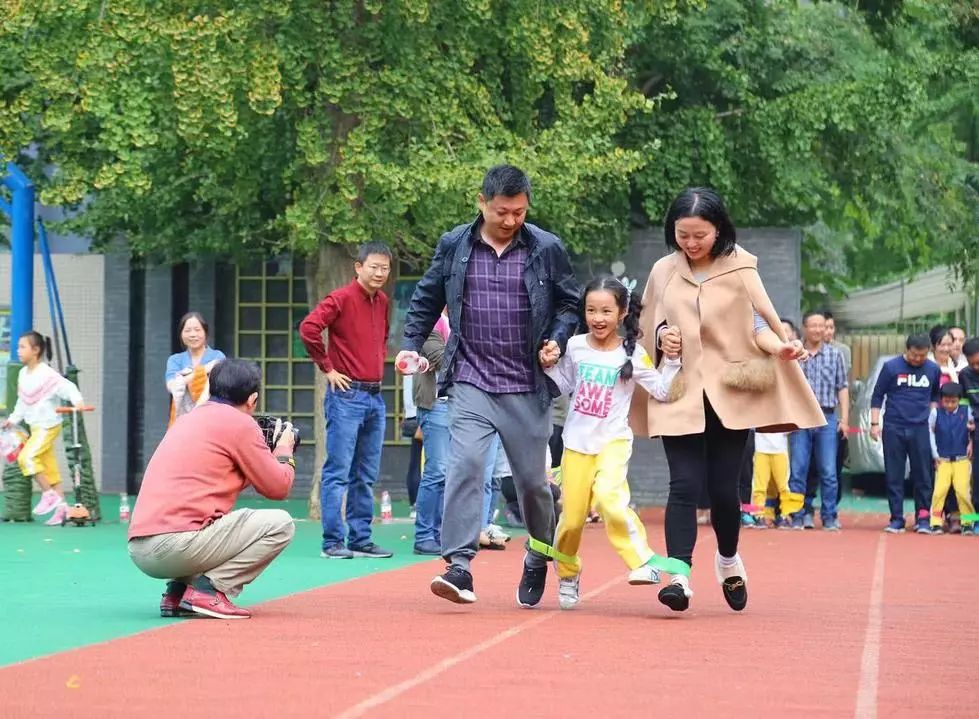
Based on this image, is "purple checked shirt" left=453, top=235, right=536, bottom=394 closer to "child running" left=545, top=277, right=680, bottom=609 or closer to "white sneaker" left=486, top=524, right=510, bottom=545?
"child running" left=545, top=277, right=680, bottom=609

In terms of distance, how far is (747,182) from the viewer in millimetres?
20781

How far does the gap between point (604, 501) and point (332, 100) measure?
809cm

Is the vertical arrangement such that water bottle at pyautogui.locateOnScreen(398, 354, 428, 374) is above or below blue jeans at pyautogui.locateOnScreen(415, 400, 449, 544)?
above

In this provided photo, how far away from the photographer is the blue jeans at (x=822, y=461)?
57.4 feet

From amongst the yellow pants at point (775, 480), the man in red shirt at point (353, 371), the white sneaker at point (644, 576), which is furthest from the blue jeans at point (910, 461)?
the white sneaker at point (644, 576)

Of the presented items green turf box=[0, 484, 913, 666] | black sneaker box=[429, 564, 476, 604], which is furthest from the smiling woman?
black sneaker box=[429, 564, 476, 604]

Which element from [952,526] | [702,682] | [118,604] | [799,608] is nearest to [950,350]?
[952,526]

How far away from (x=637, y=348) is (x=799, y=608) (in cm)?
173

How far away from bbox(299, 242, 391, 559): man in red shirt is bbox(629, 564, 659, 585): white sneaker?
395 centimetres

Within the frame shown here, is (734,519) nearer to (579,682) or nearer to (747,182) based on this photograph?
(579,682)

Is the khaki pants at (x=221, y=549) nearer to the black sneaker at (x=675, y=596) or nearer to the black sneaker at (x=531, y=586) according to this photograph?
the black sneaker at (x=531, y=586)

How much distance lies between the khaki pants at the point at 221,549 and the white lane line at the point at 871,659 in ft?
8.91

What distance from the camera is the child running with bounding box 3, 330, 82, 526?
17188mm

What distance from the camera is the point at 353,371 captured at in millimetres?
12477
